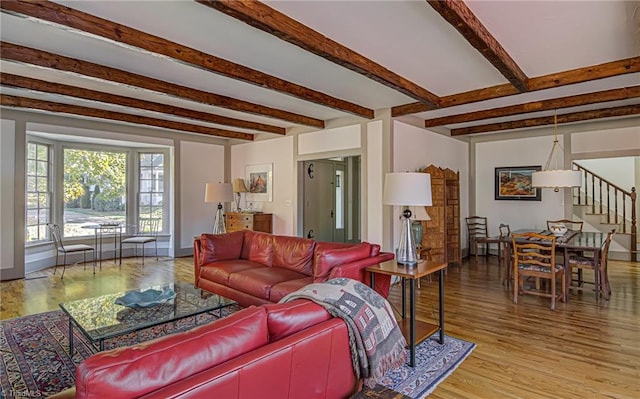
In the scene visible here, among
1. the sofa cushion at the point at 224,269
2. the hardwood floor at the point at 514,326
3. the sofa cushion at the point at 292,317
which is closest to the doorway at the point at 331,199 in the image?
the hardwood floor at the point at 514,326

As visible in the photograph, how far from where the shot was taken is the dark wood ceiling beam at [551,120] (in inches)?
213

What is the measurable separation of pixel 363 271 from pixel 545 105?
3900 millimetres

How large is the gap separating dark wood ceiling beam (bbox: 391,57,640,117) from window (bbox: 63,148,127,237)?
6048 mm

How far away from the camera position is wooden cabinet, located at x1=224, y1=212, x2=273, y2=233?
23.2 feet

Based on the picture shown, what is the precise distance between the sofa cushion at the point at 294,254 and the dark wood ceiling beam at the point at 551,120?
4.64 meters

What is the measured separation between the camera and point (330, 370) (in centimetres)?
166

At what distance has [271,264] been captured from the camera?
4.26 meters

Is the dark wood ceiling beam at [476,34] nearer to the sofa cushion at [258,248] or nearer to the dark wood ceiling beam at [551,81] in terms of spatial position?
the dark wood ceiling beam at [551,81]

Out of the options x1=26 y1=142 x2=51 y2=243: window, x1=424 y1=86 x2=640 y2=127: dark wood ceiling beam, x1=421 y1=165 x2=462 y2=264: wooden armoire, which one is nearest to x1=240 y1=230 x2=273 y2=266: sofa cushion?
x1=421 y1=165 x2=462 y2=264: wooden armoire

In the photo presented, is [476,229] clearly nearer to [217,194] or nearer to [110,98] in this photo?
[217,194]

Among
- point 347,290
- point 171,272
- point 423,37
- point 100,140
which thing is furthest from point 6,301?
point 423,37

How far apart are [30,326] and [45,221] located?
12.3ft

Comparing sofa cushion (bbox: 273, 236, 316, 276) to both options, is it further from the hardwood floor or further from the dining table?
the dining table

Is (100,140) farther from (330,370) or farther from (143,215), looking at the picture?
(330,370)
